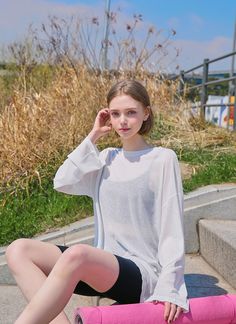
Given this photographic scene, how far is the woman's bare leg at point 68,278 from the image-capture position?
1.93 m

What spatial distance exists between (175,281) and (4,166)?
8.73 feet

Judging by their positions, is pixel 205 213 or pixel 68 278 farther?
pixel 205 213

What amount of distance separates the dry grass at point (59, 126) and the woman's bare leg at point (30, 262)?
6.17 ft

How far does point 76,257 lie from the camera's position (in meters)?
2.01

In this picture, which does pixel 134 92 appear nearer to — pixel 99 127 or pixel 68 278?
pixel 99 127

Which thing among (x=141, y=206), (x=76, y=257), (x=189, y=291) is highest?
(x=141, y=206)

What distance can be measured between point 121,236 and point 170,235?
0.81ft

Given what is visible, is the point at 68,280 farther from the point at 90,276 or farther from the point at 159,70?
the point at 159,70

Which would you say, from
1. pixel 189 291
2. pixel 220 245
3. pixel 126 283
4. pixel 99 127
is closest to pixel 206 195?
pixel 220 245

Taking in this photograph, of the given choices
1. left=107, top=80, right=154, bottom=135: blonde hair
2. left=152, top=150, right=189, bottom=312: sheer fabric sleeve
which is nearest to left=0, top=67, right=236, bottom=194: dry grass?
left=107, top=80, right=154, bottom=135: blonde hair

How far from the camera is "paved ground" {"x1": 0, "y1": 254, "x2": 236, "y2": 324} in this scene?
2.65 meters

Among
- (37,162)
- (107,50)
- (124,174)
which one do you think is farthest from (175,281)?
(107,50)

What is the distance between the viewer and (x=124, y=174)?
7.67ft

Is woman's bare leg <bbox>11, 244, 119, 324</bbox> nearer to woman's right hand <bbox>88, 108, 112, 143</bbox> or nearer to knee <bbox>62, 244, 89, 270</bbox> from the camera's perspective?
knee <bbox>62, 244, 89, 270</bbox>
